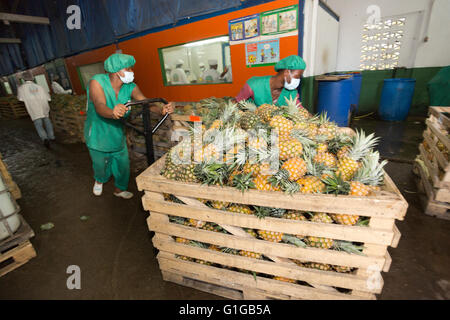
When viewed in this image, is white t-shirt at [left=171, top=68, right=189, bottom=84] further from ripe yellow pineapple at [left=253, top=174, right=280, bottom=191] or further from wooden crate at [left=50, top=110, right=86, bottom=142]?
ripe yellow pineapple at [left=253, top=174, right=280, bottom=191]

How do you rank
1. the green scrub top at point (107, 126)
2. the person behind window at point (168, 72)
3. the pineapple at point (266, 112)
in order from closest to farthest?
the pineapple at point (266, 112) < the green scrub top at point (107, 126) < the person behind window at point (168, 72)

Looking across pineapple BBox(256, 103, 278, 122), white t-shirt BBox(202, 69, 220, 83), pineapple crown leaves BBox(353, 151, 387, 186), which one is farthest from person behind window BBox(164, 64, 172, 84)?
pineapple crown leaves BBox(353, 151, 387, 186)

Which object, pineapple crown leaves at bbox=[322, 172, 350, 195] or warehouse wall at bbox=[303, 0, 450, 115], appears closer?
Result: pineapple crown leaves at bbox=[322, 172, 350, 195]

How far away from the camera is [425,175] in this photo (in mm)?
3277

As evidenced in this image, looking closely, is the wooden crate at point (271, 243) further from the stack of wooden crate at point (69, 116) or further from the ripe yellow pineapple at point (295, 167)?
the stack of wooden crate at point (69, 116)

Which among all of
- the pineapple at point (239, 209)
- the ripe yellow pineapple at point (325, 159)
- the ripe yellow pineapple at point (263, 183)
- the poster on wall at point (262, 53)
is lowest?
the pineapple at point (239, 209)

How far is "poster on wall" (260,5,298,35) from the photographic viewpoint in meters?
4.38

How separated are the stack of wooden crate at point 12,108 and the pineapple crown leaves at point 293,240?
1882 cm

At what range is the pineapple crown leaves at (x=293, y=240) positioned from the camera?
1599 millimetres

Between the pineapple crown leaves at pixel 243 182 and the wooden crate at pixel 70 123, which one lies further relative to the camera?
the wooden crate at pixel 70 123

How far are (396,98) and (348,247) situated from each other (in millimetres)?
7607

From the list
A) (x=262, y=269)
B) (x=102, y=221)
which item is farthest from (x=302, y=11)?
(x=102, y=221)

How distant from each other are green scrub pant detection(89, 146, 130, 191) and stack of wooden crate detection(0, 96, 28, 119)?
15.3m

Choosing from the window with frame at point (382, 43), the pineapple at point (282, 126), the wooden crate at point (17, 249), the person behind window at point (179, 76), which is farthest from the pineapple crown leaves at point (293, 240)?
the window with frame at point (382, 43)
